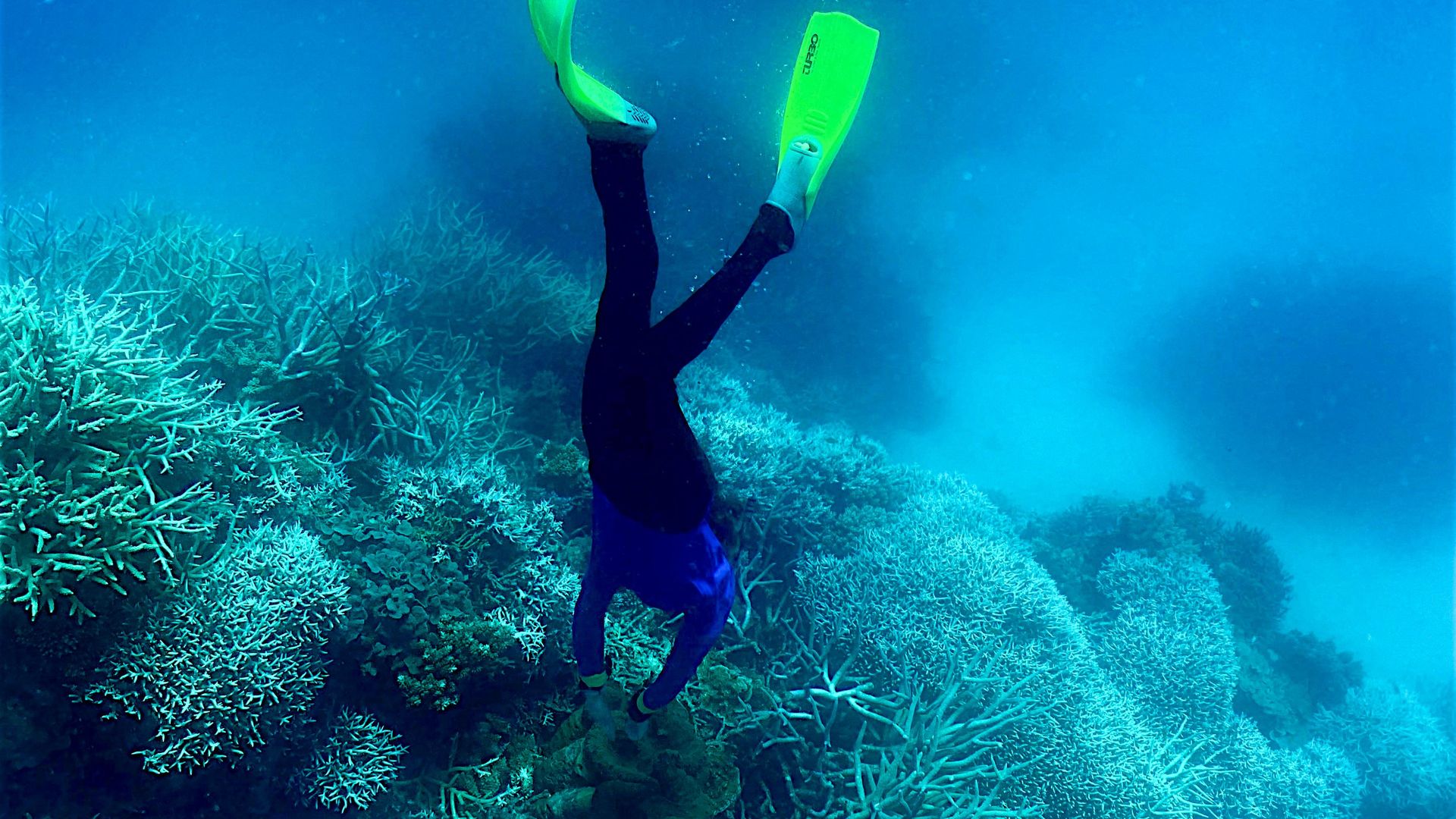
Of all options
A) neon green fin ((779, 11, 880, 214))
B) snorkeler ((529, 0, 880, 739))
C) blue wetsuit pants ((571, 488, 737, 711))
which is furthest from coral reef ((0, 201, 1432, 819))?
neon green fin ((779, 11, 880, 214))

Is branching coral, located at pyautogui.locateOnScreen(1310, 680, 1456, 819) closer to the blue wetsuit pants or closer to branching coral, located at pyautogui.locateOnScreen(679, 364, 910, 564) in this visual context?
branching coral, located at pyautogui.locateOnScreen(679, 364, 910, 564)

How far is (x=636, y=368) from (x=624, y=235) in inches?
22.6

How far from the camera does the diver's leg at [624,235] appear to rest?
279 cm

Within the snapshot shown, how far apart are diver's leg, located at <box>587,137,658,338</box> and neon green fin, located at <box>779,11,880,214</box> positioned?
1.65m

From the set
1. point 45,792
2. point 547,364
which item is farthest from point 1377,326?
point 45,792

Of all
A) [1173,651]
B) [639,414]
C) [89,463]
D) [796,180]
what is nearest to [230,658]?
[89,463]

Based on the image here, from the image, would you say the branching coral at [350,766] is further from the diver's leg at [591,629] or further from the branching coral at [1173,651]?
the branching coral at [1173,651]

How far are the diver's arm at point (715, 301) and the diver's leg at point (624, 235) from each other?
14 cm

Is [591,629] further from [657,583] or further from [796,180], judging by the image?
[796,180]

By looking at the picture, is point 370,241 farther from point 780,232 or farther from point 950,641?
point 950,641

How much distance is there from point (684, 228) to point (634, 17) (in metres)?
6.84

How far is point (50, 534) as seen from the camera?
252cm

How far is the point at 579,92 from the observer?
2732 millimetres

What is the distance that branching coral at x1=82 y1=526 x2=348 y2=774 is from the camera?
272cm
